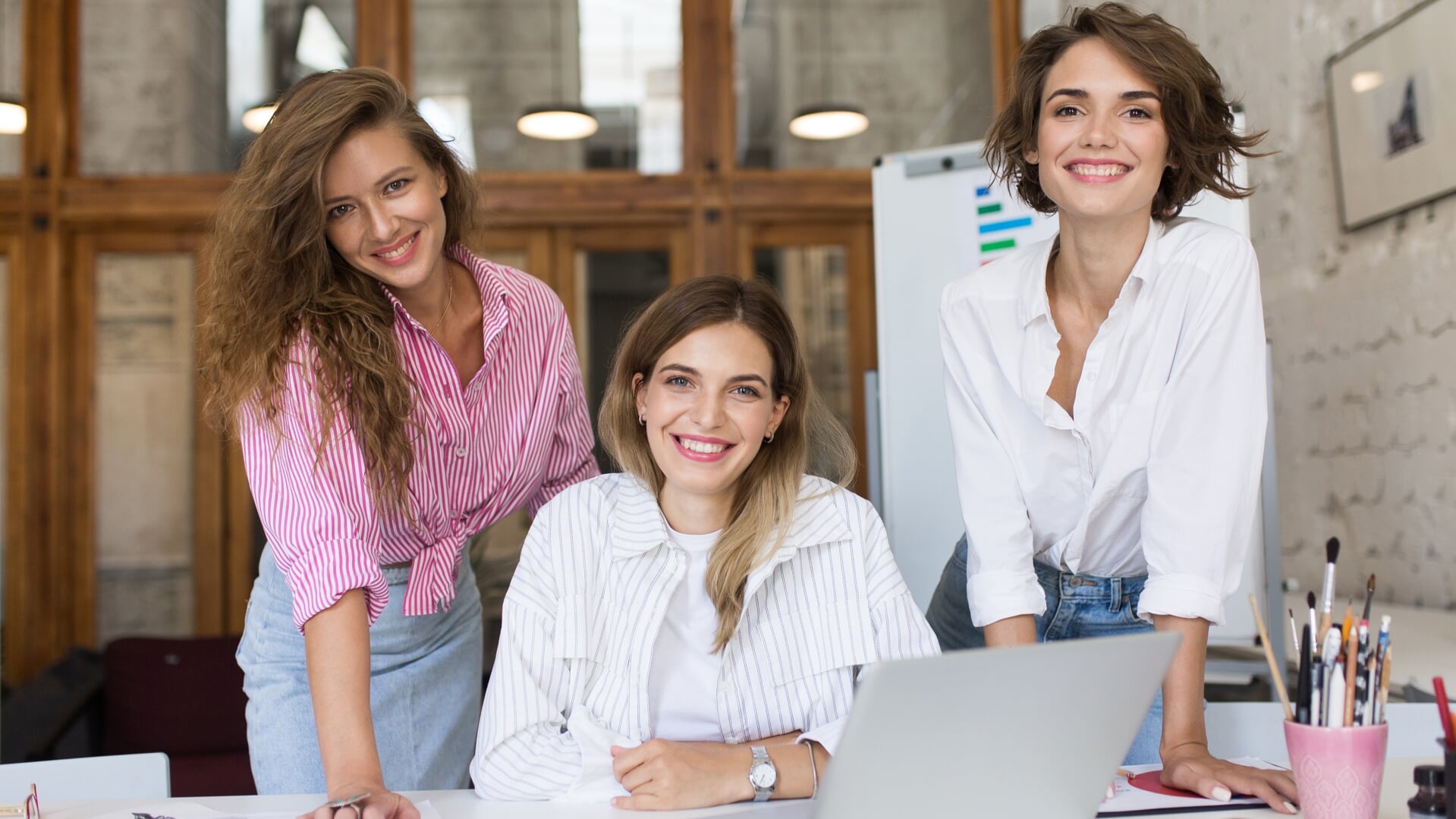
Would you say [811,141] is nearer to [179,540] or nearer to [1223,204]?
[1223,204]

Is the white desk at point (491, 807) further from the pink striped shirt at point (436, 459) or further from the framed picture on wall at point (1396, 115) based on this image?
the framed picture on wall at point (1396, 115)

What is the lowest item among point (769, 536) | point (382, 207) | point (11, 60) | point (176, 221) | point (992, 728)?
point (992, 728)

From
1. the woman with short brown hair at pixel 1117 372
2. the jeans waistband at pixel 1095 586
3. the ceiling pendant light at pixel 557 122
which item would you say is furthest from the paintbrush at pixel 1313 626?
the ceiling pendant light at pixel 557 122

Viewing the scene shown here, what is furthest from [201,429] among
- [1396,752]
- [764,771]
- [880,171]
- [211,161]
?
[1396,752]

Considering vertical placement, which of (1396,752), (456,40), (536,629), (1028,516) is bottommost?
(1396,752)

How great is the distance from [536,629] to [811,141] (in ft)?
11.2

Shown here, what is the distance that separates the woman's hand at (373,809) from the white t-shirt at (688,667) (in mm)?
327

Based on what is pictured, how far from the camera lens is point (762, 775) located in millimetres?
1175

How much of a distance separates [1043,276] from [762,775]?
671 millimetres

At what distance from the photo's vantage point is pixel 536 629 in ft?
4.37

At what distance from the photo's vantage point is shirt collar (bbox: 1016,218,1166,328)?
1355 mm

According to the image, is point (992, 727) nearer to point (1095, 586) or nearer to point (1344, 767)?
point (1344, 767)

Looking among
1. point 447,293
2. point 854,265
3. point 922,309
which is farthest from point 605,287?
point 447,293

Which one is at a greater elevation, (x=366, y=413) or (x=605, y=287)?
(x=605, y=287)
